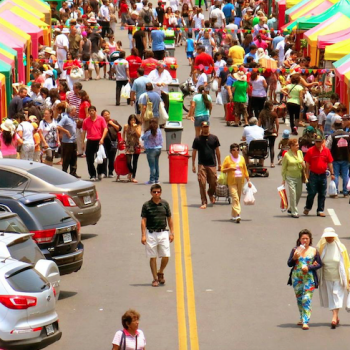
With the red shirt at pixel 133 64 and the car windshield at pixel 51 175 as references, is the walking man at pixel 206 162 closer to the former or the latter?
the car windshield at pixel 51 175

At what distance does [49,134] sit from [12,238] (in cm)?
1187

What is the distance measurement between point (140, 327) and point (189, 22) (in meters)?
34.3

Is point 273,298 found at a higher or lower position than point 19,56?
lower

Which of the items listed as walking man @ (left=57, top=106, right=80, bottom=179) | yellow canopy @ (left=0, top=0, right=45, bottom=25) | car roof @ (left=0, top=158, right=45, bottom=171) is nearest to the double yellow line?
walking man @ (left=57, top=106, right=80, bottom=179)

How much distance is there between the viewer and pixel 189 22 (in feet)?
161

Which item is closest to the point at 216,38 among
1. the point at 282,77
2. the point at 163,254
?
the point at 282,77

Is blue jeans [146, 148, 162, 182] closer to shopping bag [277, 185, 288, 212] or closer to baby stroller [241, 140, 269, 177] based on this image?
baby stroller [241, 140, 269, 177]

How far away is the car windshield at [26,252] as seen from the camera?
14797mm

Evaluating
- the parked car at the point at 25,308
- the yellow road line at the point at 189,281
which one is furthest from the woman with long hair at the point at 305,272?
the parked car at the point at 25,308

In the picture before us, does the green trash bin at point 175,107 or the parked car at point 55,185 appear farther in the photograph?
the green trash bin at point 175,107

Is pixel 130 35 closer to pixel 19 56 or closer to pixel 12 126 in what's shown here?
pixel 19 56

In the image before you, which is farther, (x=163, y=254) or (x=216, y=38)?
(x=216, y=38)

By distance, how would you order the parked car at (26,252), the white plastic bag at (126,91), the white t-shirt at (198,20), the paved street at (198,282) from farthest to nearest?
the white t-shirt at (198,20)
the white plastic bag at (126,91)
the paved street at (198,282)
the parked car at (26,252)

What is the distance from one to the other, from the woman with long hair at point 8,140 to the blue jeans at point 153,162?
Answer: 9.49 ft
